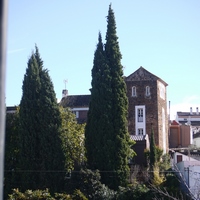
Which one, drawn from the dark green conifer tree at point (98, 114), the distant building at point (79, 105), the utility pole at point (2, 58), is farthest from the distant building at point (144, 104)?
the utility pole at point (2, 58)

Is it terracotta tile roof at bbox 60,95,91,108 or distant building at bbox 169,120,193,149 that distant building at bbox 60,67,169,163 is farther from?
distant building at bbox 169,120,193,149

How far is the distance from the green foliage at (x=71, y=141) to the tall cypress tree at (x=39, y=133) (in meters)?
0.98

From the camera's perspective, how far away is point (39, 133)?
33250mm

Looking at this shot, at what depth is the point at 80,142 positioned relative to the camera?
36.7m

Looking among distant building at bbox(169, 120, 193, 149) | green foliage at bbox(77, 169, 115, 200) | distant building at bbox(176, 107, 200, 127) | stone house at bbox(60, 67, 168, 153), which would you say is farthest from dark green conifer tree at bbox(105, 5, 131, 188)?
distant building at bbox(176, 107, 200, 127)

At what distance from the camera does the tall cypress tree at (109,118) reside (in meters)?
32.5

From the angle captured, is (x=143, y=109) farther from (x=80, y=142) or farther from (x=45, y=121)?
(x=45, y=121)

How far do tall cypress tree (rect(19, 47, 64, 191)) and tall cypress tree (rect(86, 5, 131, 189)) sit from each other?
8.41ft

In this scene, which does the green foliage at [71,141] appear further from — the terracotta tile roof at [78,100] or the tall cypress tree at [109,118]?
the terracotta tile roof at [78,100]

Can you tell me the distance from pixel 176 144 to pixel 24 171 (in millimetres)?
37276

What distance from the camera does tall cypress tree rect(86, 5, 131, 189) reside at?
32531 mm

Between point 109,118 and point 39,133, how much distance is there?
5.18 metres

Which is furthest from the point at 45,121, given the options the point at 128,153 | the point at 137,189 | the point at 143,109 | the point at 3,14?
the point at 3,14

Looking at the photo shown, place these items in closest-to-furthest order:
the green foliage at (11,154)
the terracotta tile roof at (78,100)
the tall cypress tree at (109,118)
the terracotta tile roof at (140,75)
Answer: the tall cypress tree at (109,118)
the green foliage at (11,154)
the terracotta tile roof at (140,75)
the terracotta tile roof at (78,100)
